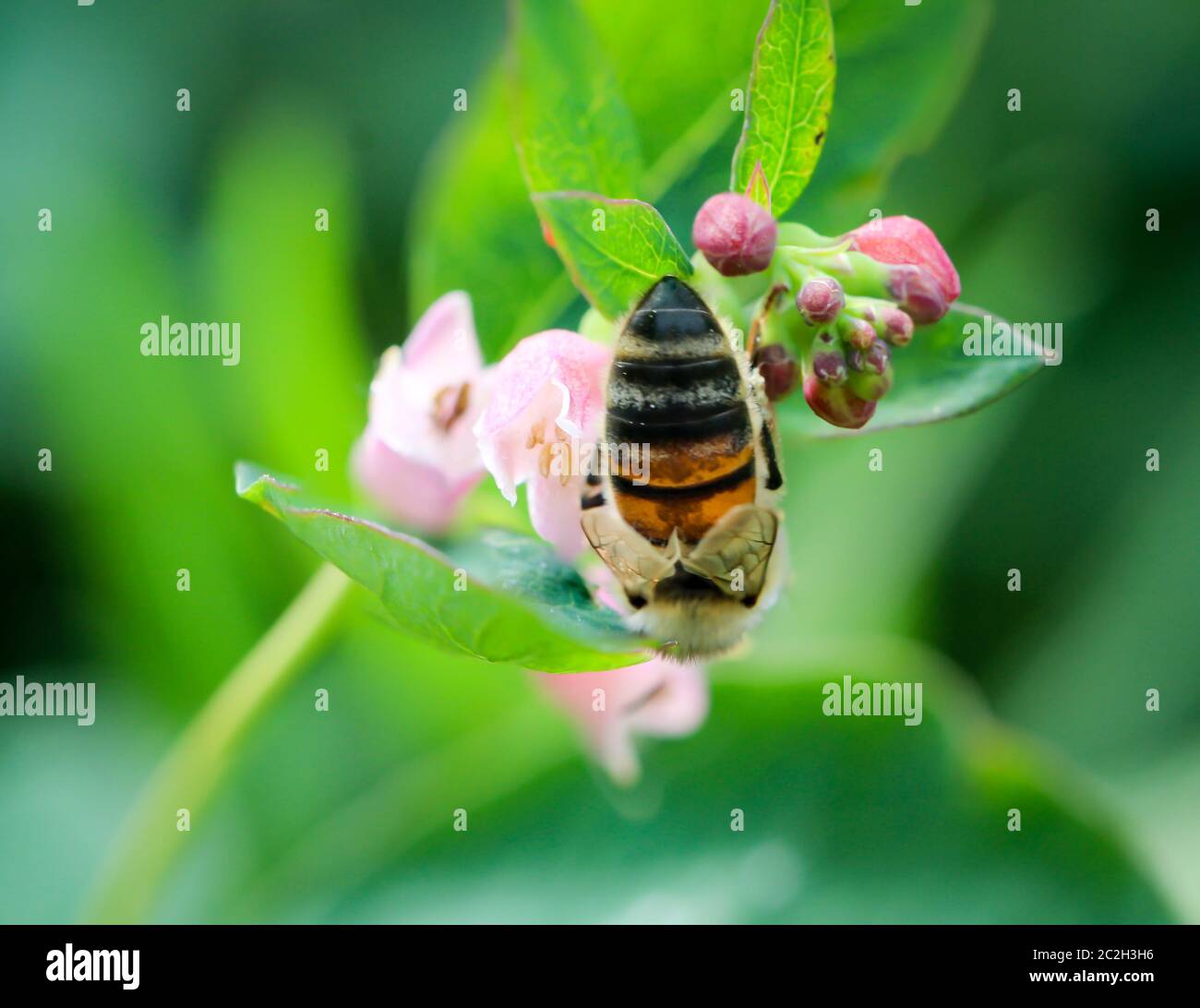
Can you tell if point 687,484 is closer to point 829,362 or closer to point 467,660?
point 829,362

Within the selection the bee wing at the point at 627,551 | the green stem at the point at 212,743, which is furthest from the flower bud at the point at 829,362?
the green stem at the point at 212,743

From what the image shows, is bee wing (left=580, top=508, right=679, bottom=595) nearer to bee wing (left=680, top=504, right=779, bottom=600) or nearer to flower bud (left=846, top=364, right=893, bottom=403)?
bee wing (left=680, top=504, right=779, bottom=600)

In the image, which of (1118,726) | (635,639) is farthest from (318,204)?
(1118,726)

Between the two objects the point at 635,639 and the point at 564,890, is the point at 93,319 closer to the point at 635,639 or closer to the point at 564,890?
the point at 564,890

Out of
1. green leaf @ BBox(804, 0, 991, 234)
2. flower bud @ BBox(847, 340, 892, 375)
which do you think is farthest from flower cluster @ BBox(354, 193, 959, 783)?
green leaf @ BBox(804, 0, 991, 234)

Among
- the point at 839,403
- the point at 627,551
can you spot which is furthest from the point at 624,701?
the point at 839,403
